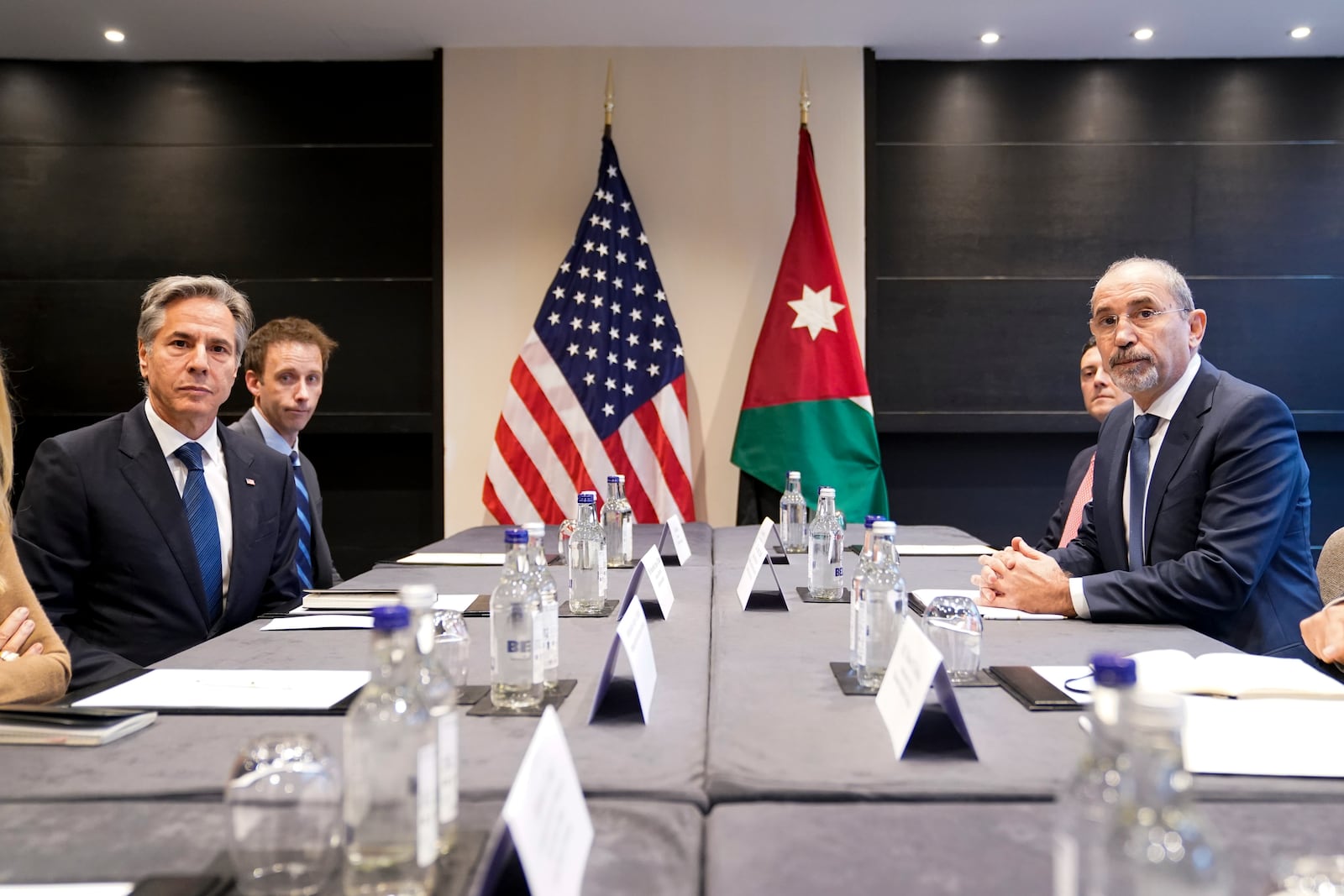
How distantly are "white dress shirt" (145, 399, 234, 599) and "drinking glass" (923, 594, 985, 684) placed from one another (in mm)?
1584

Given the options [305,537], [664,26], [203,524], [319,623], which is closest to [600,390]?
[664,26]

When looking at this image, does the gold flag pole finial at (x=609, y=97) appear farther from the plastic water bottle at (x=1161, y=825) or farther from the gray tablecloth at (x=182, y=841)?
the plastic water bottle at (x=1161, y=825)

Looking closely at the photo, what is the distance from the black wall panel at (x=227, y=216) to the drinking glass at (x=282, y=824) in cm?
424

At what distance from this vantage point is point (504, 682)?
1.29 metres

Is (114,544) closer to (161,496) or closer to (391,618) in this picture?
(161,496)

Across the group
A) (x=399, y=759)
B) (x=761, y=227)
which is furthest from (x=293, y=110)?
(x=399, y=759)

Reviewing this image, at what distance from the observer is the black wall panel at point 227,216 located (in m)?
4.89

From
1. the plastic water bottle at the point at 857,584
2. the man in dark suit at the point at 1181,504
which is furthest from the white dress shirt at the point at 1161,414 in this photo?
the plastic water bottle at the point at 857,584

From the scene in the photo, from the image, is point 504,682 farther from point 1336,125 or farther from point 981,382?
point 1336,125

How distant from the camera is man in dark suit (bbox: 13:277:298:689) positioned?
203 cm

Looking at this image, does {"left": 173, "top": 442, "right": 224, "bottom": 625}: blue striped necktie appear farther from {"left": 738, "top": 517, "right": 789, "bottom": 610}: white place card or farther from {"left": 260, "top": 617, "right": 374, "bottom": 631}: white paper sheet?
{"left": 738, "top": 517, "right": 789, "bottom": 610}: white place card

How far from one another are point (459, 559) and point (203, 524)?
2.39ft

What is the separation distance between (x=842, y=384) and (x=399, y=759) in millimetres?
4087

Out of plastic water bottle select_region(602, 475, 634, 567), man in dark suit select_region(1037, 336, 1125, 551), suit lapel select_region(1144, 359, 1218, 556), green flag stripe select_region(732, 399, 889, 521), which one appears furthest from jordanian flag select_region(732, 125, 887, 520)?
suit lapel select_region(1144, 359, 1218, 556)
